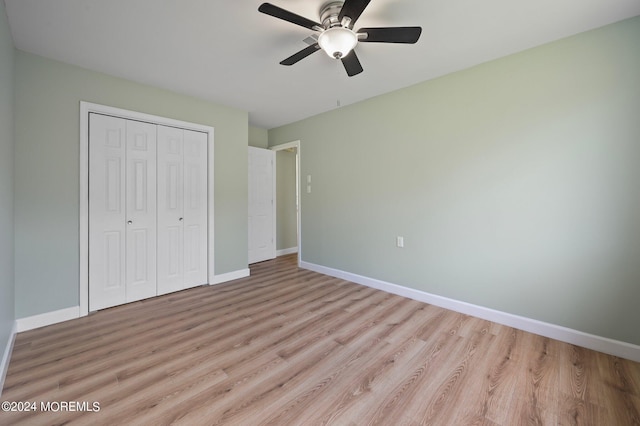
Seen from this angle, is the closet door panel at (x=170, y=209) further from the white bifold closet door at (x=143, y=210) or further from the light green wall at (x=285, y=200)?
the light green wall at (x=285, y=200)

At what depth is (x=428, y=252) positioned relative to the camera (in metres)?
3.00

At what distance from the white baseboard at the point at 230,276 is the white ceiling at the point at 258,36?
8.11 feet

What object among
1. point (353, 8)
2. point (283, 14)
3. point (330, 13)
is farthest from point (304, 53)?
point (353, 8)

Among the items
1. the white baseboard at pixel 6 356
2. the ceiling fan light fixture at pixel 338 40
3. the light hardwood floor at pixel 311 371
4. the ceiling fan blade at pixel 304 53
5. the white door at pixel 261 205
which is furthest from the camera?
the white door at pixel 261 205

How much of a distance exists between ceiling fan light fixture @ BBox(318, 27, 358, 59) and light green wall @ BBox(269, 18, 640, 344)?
1.50 metres

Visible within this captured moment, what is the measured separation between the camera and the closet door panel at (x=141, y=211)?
116 inches

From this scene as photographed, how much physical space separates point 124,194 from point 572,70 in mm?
4415

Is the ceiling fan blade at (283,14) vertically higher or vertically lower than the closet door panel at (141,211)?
higher

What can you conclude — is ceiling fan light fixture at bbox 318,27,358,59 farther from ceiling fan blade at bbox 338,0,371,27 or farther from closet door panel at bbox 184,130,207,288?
closet door panel at bbox 184,130,207,288

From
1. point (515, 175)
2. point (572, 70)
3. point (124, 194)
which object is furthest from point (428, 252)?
point (124, 194)

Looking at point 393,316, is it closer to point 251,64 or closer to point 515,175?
point 515,175

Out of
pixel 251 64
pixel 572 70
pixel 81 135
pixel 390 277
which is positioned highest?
pixel 251 64

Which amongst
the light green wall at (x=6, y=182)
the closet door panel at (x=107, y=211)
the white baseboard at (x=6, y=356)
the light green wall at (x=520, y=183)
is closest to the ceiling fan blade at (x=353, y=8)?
the light green wall at (x=520, y=183)

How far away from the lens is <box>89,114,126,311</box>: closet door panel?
2721 mm
